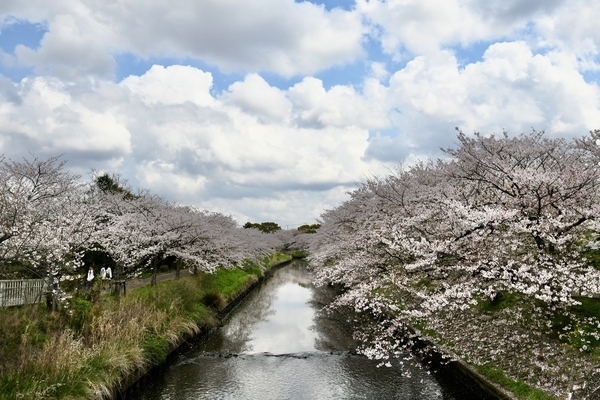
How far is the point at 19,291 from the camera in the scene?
17.9 metres

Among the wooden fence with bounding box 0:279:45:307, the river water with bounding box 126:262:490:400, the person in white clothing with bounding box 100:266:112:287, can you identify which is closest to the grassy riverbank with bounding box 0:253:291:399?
the river water with bounding box 126:262:490:400

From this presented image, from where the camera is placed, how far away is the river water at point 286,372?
535 inches

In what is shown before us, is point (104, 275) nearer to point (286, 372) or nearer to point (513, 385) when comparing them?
point (286, 372)

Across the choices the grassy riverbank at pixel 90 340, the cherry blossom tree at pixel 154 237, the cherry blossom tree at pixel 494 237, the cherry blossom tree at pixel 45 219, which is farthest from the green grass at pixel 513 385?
the cherry blossom tree at pixel 154 237

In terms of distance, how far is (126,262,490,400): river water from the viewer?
44.6 ft

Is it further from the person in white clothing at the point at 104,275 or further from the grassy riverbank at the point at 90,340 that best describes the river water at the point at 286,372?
the person in white clothing at the point at 104,275

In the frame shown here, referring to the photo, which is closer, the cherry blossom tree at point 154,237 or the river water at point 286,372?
the river water at point 286,372

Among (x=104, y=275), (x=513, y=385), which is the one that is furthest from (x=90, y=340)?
(x=104, y=275)

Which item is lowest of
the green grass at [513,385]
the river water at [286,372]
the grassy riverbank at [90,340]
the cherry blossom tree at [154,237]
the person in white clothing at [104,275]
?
the river water at [286,372]

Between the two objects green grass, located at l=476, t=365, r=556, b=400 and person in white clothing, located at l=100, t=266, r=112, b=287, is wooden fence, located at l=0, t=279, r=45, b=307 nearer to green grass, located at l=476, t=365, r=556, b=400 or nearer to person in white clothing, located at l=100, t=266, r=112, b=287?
A: person in white clothing, located at l=100, t=266, r=112, b=287

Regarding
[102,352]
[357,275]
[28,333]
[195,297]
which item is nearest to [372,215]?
[357,275]

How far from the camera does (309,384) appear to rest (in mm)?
14672

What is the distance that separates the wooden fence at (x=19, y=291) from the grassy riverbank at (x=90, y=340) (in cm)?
166

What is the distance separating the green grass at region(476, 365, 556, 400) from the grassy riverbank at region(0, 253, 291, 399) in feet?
34.3
